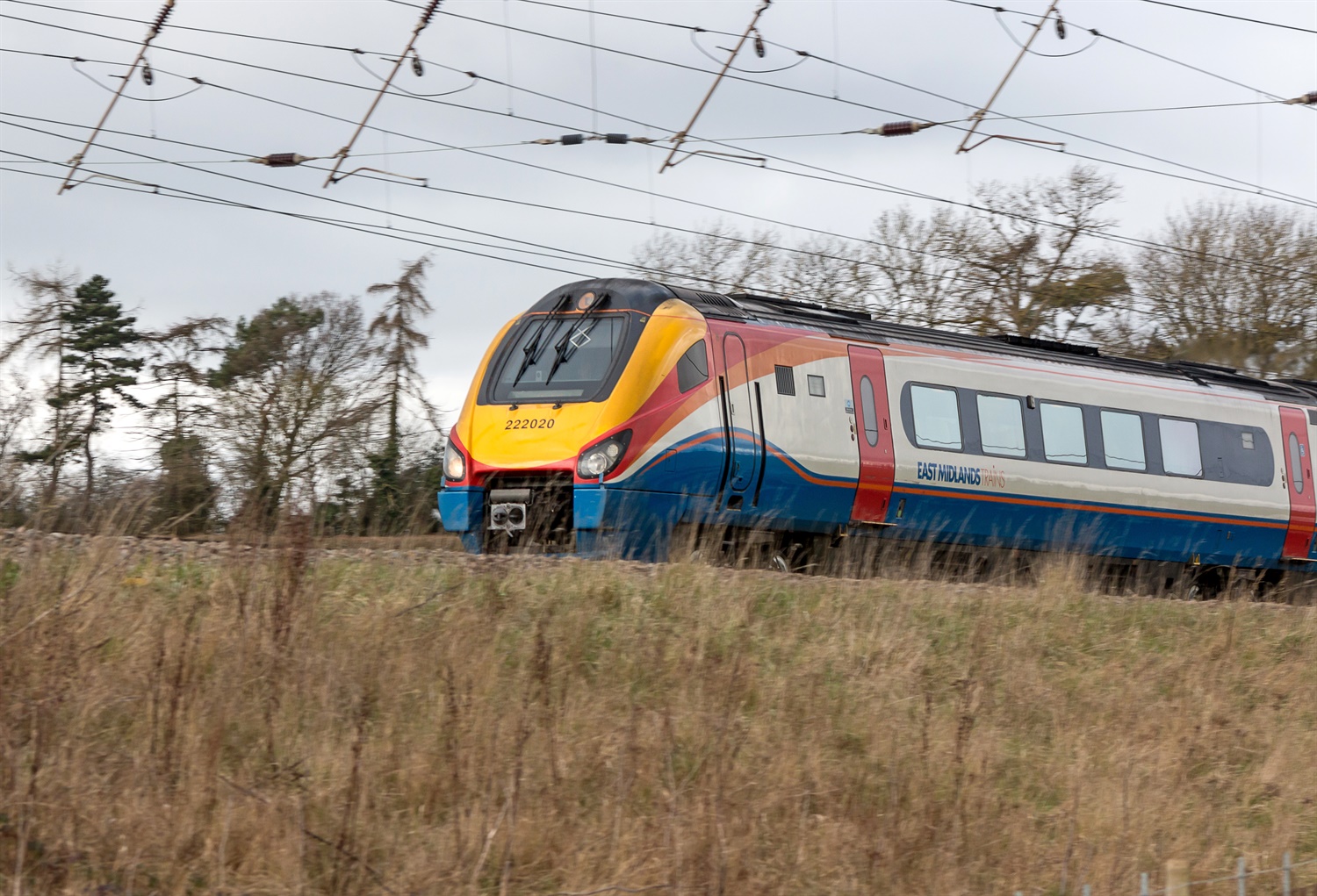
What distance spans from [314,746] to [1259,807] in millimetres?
5754

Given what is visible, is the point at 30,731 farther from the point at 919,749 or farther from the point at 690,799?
the point at 919,749

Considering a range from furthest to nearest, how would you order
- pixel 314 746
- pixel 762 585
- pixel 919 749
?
pixel 762 585
pixel 919 749
pixel 314 746

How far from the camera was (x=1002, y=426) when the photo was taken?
53.3ft

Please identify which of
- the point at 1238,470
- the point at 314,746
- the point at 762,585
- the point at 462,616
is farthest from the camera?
the point at 1238,470

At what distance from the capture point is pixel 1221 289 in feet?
120

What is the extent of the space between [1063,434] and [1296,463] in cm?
535

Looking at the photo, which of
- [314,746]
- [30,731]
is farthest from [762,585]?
[30,731]

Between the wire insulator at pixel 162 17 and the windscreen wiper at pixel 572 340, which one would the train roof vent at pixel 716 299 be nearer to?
the windscreen wiper at pixel 572 340

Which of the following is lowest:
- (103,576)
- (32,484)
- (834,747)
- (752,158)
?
(834,747)

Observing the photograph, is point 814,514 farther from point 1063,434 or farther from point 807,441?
point 1063,434

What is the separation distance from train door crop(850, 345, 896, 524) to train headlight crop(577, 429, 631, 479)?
2.95m

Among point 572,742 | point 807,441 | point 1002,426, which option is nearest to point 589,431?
point 807,441

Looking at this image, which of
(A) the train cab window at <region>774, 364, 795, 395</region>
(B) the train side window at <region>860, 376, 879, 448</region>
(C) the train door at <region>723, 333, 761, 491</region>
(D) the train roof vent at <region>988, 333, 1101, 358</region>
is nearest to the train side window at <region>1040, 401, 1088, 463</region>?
(D) the train roof vent at <region>988, 333, 1101, 358</region>

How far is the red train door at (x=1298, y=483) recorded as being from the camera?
19.8 metres
